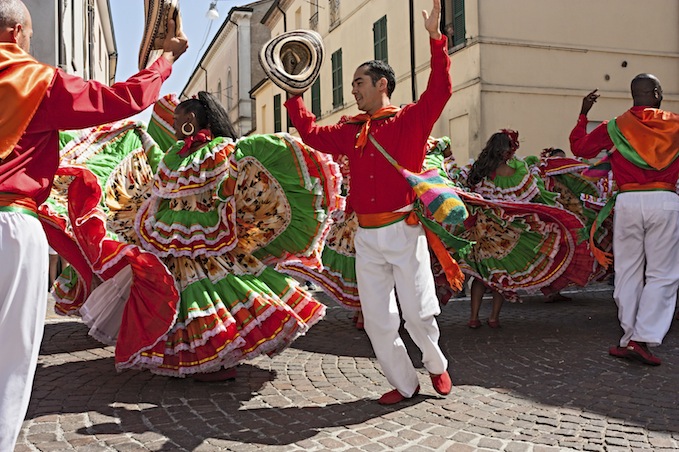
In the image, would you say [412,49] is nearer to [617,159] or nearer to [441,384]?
[617,159]

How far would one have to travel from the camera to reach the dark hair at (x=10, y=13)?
2.61 m

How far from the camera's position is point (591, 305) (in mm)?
8039

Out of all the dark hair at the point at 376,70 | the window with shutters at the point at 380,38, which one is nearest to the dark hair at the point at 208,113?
the dark hair at the point at 376,70

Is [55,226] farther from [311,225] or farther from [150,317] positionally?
[311,225]

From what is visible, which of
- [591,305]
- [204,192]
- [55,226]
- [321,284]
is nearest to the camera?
[204,192]

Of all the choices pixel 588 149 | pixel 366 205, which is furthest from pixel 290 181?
pixel 588 149

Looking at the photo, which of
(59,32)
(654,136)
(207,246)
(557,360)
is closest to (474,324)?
(557,360)

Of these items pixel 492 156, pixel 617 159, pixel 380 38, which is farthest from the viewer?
pixel 380 38

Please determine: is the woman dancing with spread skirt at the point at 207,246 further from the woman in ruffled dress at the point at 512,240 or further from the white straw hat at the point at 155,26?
the woman in ruffled dress at the point at 512,240

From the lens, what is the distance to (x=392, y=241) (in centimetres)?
398

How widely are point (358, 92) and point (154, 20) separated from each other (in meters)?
1.45

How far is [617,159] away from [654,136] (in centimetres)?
34

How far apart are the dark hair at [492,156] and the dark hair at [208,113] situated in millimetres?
2744

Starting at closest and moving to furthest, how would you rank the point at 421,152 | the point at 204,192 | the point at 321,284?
the point at 421,152 < the point at 204,192 < the point at 321,284
